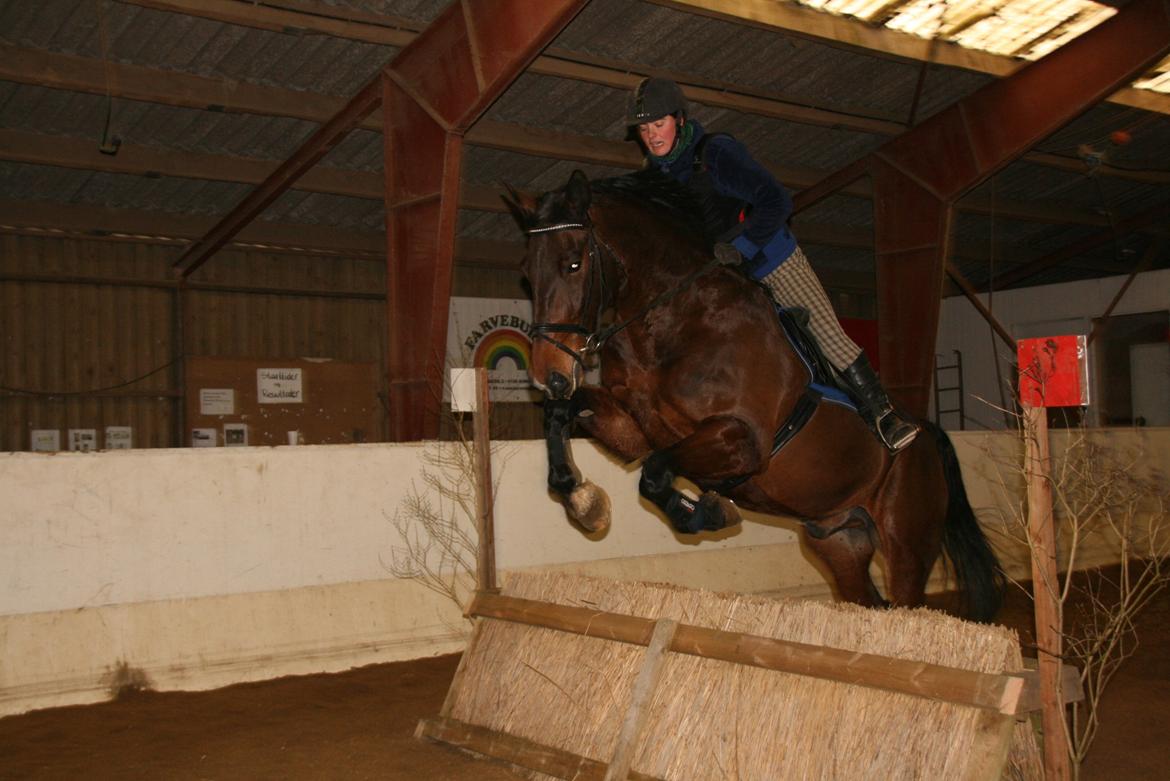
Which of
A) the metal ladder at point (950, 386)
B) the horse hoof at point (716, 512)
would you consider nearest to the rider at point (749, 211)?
the horse hoof at point (716, 512)

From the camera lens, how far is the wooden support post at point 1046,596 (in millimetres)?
3090

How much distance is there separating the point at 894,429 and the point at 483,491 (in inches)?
81.0

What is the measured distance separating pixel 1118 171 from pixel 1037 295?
116 inches

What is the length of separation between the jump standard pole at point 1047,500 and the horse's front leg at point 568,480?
1.70 meters

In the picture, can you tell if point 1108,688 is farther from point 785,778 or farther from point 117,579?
point 117,579

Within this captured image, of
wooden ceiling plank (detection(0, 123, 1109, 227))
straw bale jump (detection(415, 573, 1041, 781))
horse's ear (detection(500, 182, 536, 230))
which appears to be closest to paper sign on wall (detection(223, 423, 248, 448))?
wooden ceiling plank (detection(0, 123, 1109, 227))

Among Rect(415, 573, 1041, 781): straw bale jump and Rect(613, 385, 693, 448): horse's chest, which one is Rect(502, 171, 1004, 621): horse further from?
Rect(415, 573, 1041, 781): straw bale jump

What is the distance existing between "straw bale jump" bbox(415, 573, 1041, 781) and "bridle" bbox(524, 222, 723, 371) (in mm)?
1007

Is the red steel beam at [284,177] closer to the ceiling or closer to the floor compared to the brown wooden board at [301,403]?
closer to the ceiling

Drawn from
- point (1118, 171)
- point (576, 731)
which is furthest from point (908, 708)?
point (1118, 171)

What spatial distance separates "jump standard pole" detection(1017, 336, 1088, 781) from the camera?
310 cm

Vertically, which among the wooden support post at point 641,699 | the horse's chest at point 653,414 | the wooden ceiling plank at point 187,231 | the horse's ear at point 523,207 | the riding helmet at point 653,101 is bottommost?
the wooden support post at point 641,699

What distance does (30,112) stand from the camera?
11.0 m

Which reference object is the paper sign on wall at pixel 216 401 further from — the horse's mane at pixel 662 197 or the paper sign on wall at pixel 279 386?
the horse's mane at pixel 662 197
